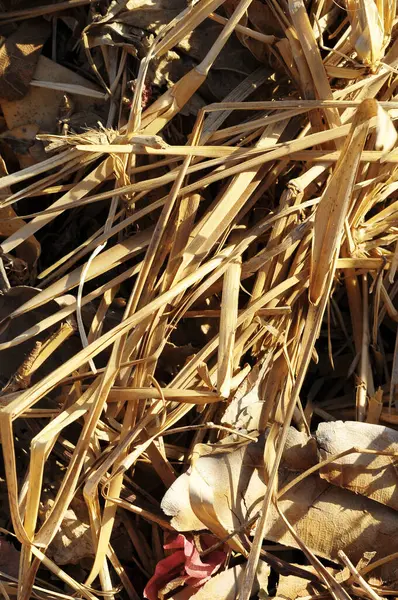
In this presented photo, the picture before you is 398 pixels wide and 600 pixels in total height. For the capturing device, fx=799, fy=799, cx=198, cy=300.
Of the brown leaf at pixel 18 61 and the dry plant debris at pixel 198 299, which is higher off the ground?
the brown leaf at pixel 18 61

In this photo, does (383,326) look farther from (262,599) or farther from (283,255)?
(262,599)

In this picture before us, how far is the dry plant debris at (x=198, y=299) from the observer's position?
1.16 m

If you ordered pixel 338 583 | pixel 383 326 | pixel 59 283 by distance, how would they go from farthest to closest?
pixel 383 326 → pixel 59 283 → pixel 338 583

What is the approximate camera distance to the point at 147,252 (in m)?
1.22

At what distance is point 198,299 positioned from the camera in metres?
1.29

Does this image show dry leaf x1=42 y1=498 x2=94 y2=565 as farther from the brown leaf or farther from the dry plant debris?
the brown leaf

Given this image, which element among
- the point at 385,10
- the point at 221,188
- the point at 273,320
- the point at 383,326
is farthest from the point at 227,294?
the point at 385,10

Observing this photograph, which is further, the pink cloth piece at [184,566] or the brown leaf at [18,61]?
the brown leaf at [18,61]

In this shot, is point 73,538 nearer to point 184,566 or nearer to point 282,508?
point 184,566

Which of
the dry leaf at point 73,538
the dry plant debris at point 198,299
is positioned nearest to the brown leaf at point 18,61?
the dry plant debris at point 198,299

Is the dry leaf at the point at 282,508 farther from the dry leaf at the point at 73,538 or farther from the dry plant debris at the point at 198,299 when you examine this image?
the dry leaf at the point at 73,538

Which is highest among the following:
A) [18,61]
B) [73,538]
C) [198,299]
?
[18,61]

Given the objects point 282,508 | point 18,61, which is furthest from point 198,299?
point 18,61

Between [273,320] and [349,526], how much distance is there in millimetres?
330
